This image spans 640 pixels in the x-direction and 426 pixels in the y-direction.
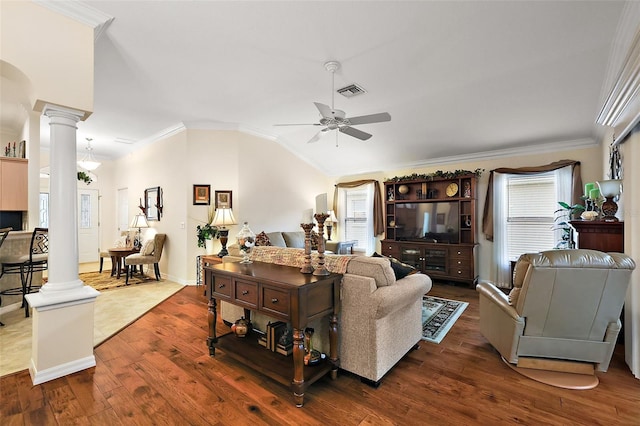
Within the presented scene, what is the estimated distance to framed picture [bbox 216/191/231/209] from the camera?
5.61 meters

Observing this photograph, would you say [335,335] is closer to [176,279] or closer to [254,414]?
[254,414]

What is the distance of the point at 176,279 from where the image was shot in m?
5.65

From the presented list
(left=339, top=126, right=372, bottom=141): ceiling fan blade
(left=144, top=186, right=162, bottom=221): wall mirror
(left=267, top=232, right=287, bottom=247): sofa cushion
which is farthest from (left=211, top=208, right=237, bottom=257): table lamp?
(left=339, top=126, right=372, bottom=141): ceiling fan blade

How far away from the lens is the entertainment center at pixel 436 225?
5.47 m

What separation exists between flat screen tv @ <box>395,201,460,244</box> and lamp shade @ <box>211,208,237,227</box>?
353 centimetres

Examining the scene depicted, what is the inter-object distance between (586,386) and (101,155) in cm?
1015

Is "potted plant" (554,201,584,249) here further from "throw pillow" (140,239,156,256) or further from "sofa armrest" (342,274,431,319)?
"throw pillow" (140,239,156,256)

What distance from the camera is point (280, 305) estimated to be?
6.78ft

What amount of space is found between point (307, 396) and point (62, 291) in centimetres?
220

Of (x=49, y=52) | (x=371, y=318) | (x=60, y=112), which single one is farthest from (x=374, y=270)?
(x=49, y=52)

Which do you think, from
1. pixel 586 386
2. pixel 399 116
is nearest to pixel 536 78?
pixel 399 116

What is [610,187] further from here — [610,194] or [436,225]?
[436,225]

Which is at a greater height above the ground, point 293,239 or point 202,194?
point 202,194

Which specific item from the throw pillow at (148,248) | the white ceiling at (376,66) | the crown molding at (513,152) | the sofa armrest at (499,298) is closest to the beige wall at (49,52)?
the white ceiling at (376,66)
